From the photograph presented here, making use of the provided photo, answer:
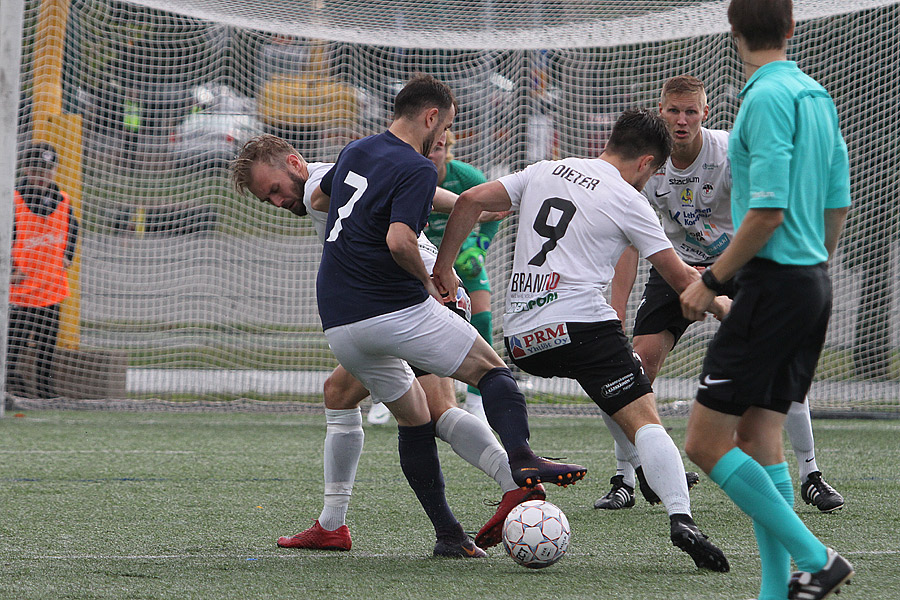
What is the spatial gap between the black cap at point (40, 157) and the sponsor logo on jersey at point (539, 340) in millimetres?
6940

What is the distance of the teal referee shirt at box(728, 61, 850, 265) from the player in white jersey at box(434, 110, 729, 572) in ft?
2.55

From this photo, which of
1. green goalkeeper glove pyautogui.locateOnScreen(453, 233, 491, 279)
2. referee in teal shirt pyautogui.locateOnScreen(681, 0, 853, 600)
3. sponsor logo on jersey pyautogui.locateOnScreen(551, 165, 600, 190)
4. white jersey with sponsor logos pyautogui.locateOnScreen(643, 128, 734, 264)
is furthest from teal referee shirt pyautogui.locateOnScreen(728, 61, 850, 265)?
green goalkeeper glove pyautogui.locateOnScreen(453, 233, 491, 279)

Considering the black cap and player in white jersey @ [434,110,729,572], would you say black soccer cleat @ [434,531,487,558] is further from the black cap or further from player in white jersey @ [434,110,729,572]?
the black cap

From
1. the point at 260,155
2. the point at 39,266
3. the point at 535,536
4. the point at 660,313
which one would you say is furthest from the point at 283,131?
the point at 535,536

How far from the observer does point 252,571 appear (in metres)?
3.30

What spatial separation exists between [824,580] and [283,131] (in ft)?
28.9

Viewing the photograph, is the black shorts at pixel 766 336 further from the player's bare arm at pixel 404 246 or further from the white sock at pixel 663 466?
the player's bare arm at pixel 404 246

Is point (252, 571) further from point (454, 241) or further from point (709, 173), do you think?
point (709, 173)

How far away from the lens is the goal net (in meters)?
9.58

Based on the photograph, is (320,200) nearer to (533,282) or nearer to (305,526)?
(533,282)

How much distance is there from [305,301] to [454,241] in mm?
7165

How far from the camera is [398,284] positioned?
3.40 meters

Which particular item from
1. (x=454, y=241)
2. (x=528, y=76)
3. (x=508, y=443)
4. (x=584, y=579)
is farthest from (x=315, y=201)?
(x=528, y=76)

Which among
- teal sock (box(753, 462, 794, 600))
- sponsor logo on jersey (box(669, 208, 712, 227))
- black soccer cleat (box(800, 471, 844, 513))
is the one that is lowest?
black soccer cleat (box(800, 471, 844, 513))
